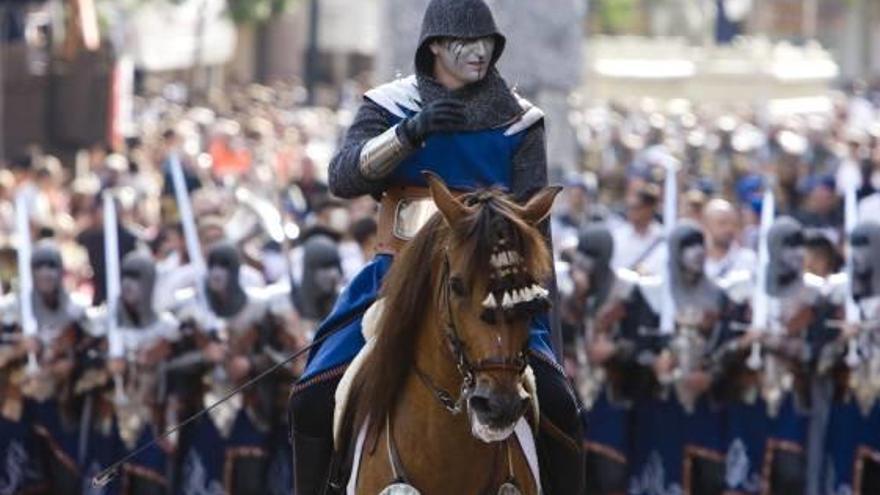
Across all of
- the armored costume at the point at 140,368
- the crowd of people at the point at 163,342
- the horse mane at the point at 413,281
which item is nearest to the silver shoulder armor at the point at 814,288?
the crowd of people at the point at 163,342

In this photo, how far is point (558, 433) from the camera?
11.1 m

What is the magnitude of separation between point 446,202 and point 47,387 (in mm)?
9144

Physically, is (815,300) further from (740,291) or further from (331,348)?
(331,348)

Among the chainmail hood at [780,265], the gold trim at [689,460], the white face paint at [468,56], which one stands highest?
the white face paint at [468,56]

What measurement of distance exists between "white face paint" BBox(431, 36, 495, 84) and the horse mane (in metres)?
0.67

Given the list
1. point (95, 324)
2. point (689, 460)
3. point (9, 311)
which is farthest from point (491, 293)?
point (9, 311)

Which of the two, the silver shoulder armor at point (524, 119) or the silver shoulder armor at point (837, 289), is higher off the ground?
the silver shoulder armor at point (524, 119)

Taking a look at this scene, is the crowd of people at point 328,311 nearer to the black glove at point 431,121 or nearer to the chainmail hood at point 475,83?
the chainmail hood at point 475,83

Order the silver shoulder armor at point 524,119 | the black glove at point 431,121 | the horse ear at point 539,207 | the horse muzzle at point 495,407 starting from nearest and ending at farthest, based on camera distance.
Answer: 1. the horse muzzle at point 495,407
2. the horse ear at point 539,207
3. the black glove at point 431,121
4. the silver shoulder armor at point 524,119

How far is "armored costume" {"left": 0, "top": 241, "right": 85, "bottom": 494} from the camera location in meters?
18.9

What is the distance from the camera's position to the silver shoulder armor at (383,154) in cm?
1069

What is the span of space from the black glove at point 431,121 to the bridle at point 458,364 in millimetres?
474

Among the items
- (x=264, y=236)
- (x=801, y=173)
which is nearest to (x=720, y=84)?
(x=801, y=173)

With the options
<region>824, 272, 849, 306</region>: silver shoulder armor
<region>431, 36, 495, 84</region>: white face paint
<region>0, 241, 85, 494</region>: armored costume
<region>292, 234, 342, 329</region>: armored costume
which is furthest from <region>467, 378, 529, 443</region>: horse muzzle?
<region>0, 241, 85, 494</region>: armored costume
